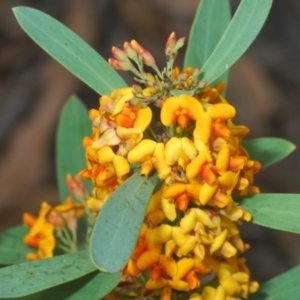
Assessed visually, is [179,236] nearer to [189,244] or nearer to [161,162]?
[189,244]

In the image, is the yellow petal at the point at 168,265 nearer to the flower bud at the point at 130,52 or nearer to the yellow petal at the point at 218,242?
the yellow petal at the point at 218,242

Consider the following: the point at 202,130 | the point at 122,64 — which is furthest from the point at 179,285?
the point at 122,64

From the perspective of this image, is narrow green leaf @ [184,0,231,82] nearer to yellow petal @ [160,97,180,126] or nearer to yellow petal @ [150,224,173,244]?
yellow petal @ [160,97,180,126]

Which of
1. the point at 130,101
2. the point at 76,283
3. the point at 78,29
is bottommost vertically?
the point at 76,283

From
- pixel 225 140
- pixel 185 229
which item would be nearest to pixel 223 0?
pixel 225 140

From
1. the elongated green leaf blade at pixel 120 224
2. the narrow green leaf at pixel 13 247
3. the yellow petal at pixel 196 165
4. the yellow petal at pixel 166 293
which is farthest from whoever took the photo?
the narrow green leaf at pixel 13 247

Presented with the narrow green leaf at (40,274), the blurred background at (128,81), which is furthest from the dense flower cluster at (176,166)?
the blurred background at (128,81)

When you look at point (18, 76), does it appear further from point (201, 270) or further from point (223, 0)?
point (201, 270)

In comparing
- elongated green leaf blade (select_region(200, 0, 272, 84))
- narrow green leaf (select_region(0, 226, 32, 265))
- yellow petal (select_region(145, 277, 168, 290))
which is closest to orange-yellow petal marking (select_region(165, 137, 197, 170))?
elongated green leaf blade (select_region(200, 0, 272, 84))
